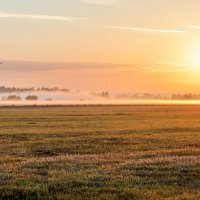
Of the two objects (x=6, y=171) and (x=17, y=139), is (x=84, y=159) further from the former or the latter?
(x=17, y=139)

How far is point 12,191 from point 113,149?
638 inches

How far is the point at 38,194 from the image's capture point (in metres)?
18.1

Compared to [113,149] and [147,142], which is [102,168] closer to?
[113,149]

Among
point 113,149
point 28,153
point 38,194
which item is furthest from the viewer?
point 113,149

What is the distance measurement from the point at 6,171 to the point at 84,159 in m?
5.30

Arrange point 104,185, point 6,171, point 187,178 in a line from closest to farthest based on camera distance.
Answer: point 104,185, point 187,178, point 6,171

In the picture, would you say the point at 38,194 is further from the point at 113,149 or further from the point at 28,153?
the point at 113,149

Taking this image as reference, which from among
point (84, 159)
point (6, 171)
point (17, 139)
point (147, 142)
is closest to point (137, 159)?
point (84, 159)

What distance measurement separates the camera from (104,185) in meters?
19.4

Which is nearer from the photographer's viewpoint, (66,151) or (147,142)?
(66,151)

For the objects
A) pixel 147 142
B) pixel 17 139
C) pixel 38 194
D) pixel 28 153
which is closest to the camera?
pixel 38 194

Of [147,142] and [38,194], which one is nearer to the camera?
[38,194]

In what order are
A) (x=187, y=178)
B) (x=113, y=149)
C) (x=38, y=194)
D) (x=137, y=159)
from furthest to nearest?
(x=113, y=149)
(x=137, y=159)
(x=187, y=178)
(x=38, y=194)

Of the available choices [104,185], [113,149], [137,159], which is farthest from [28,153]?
[104,185]
